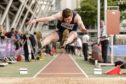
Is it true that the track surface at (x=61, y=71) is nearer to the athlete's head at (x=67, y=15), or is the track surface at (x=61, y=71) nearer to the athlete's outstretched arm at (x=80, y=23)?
the athlete's outstretched arm at (x=80, y=23)

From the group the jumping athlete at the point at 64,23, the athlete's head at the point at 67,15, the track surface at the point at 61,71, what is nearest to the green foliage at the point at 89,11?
the track surface at the point at 61,71

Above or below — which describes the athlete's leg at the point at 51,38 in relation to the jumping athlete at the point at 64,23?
below

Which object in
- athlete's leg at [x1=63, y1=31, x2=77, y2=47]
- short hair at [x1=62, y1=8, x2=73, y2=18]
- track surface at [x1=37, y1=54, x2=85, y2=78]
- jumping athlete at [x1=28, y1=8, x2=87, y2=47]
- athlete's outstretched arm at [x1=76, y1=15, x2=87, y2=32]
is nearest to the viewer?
short hair at [x1=62, y1=8, x2=73, y2=18]

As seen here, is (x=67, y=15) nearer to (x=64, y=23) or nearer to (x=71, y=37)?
(x=64, y=23)

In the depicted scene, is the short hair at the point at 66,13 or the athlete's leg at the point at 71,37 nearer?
the short hair at the point at 66,13

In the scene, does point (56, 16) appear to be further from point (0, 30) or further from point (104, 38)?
point (104, 38)

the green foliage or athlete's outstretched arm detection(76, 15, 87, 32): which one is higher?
athlete's outstretched arm detection(76, 15, 87, 32)

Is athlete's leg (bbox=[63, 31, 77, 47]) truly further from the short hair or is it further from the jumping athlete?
the short hair

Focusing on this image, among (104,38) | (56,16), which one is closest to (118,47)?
(104,38)

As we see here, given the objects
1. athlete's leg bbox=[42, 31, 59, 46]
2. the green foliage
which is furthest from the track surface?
the green foliage

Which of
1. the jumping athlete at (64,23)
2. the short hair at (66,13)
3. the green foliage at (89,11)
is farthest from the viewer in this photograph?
the green foliage at (89,11)

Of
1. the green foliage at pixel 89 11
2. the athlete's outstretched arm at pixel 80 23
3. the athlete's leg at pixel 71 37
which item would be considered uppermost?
the athlete's outstretched arm at pixel 80 23

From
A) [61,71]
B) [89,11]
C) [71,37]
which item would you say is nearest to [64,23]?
[71,37]

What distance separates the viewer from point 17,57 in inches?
1294
